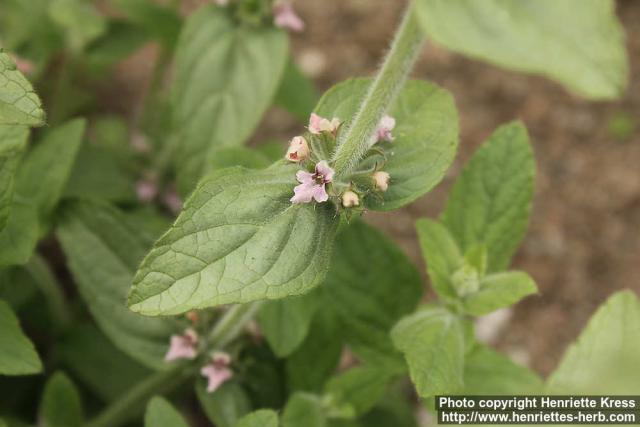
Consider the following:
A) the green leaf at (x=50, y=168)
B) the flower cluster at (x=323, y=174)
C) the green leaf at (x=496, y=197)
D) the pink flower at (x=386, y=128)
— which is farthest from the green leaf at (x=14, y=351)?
the green leaf at (x=496, y=197)

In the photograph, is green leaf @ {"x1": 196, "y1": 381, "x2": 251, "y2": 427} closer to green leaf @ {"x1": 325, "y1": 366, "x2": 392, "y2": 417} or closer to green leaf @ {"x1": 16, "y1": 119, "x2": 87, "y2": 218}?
green leaf @ {"x1": 325, "y1": 366, "x2": 392, "y2": 417}

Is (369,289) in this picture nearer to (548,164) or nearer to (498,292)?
(498,292)

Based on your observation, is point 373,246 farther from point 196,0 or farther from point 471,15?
point 196,0

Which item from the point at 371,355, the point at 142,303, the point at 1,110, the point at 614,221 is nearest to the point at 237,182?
the point at 142,303

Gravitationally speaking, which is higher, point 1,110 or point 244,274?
point 1,110

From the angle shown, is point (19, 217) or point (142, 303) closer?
point (142, 303)

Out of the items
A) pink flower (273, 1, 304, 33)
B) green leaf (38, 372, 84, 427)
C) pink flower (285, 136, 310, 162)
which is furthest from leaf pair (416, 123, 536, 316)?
green leaf (38, 372, 84, 427)
